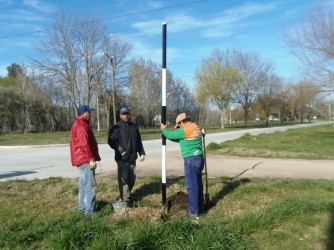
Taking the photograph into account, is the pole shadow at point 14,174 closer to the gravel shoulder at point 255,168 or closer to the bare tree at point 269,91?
the gravel shoulder at point 255,168

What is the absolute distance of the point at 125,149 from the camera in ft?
20.9

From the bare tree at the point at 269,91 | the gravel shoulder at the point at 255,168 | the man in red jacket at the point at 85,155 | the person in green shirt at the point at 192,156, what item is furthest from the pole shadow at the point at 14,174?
the bare tree at the point at 269,91

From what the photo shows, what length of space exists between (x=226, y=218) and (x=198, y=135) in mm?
1377

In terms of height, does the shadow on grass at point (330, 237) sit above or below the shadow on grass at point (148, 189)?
below

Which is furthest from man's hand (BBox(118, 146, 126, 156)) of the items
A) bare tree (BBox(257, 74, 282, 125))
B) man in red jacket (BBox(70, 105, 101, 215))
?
bare tree (BBox(257, 74, 282, 125))

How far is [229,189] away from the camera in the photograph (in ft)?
25.4

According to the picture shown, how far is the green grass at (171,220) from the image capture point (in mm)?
4152

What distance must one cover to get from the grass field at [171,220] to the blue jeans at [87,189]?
16 cm

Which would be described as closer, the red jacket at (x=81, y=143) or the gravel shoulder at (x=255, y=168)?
the red jacket at (x=81, y=143)

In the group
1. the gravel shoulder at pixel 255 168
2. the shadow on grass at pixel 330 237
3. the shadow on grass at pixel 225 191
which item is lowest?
the gravel shoulder at pixel 255 168

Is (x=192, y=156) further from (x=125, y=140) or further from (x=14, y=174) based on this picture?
(x=14, y=174)

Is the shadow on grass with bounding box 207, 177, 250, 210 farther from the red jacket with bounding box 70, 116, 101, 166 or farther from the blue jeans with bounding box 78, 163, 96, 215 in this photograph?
the red jacket with bounding box 70, 116, 101, 166

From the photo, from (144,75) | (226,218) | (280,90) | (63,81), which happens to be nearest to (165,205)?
(226,218)

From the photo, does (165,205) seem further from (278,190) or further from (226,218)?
(278,190)
